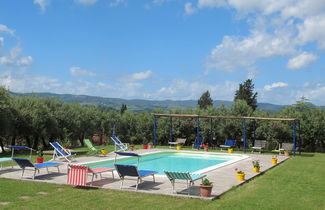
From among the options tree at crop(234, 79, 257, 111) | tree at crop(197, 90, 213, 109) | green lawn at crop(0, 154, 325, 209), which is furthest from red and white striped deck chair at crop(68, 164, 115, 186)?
tree at crop(197, 90, 213, 109)

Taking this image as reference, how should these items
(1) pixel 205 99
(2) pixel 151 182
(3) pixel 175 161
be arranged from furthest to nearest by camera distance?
(1) pixel 205 99 → (3) pixel 175 161 → (2) pixel 151 182

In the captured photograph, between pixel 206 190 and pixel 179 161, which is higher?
pixel 206 190

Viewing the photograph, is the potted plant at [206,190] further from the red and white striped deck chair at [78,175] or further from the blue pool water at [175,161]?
the blue pool water at [175,161]

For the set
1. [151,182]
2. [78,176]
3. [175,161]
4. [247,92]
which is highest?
→ [247,92]

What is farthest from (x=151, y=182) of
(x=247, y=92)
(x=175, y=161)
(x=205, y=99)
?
(x=205, y=99)

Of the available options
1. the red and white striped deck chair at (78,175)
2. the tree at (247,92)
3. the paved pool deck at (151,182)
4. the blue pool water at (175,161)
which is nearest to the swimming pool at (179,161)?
the blue pool water at (175,161)

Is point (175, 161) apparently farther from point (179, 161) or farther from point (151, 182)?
point (151, 182)

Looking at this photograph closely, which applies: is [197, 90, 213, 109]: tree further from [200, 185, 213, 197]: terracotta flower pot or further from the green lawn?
[200, 185, 213, 197]: terracotta flower pot

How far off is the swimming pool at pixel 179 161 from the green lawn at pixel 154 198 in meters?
4.72

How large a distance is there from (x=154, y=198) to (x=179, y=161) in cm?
980

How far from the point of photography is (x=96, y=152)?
16469 mm

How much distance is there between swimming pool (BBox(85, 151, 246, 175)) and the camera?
14.3 meters

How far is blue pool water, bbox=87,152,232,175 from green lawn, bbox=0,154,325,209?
5132 mm

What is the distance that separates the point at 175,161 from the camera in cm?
1702
